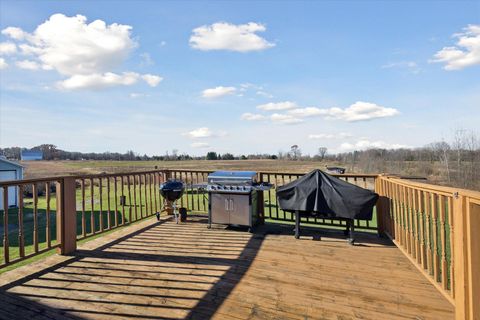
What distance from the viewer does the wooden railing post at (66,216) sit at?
3693 millimetres

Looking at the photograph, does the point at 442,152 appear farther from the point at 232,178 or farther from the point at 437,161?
the point at 232,178

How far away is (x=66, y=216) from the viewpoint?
3766mm

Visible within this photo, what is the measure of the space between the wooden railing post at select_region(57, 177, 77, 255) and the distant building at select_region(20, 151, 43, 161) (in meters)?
51.6

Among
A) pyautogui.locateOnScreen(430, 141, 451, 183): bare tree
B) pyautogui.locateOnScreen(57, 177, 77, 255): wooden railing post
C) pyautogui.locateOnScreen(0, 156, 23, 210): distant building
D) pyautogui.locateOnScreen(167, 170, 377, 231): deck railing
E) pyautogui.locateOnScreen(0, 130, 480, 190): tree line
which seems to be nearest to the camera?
pyautogui.locateOnScreen(57, 177, 77, 255): wooden railing post

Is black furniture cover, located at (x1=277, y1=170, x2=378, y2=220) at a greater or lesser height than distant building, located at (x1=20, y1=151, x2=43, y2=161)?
lesser

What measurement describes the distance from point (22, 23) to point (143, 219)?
19.5 ft

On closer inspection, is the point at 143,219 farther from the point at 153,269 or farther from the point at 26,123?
the point at 26,123

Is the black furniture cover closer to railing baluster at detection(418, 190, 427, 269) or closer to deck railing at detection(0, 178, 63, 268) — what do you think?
railing baluster at detection(418, 190, 427, 269)

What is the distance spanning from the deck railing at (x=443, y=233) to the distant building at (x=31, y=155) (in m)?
54.2

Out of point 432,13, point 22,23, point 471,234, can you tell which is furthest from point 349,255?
point 22,23

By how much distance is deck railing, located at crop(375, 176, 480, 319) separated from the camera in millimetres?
1864

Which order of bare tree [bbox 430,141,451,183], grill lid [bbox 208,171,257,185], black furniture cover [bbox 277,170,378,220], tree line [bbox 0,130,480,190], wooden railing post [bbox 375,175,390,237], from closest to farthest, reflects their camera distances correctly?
black furniture cover [bbox 277,170,378,220] → wooden railing post [bbox 375,175,390,237] → grill lid [bbox 208,171,257,185] → tree line [bbox 0,130,480,190] → bare tree [bbox 430,141,451,183]

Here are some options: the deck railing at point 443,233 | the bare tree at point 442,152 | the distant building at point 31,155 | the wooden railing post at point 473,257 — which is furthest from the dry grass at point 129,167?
the wooden railing post at point 473,257

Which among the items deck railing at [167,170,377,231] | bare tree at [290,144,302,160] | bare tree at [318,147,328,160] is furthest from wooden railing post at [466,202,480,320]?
bare tree at [290,144,302,160]
